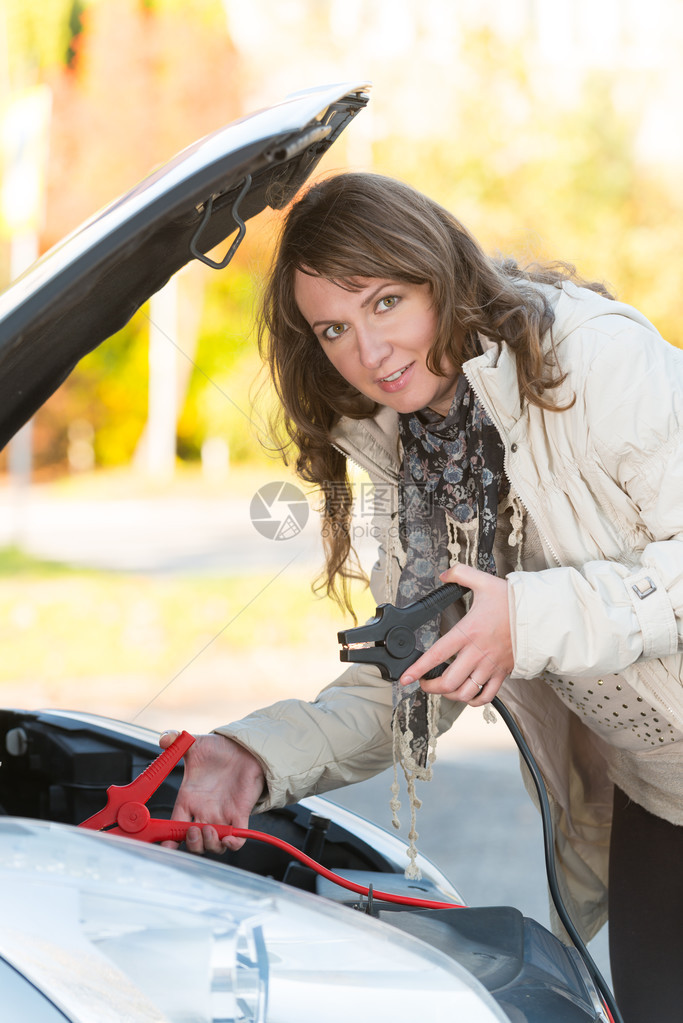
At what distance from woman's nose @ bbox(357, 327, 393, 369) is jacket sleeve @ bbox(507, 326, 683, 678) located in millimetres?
292

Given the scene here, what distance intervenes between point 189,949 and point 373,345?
966 mm

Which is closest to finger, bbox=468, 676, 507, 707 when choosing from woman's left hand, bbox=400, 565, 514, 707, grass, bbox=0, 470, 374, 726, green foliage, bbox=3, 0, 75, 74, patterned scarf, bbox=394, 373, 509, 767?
woman's left hand, bbox=400, 565, 514, 707

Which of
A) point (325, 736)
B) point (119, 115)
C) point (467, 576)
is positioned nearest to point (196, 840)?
point (325, 736)

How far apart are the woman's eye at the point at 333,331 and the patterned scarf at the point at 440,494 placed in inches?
7.9

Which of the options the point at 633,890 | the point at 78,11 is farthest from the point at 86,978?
the point at 78,11

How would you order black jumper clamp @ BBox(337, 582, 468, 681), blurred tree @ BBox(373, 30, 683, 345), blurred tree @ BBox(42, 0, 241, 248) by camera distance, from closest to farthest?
black jumper clamp @ BBox(337, 582, 468, 681), blurred tree @ BBox(42, 0, 241, 248), blurred tree @ BBox(373, 30, 683, 345)

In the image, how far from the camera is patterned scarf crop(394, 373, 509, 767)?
157 centimetres

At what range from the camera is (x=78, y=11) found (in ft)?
41.7

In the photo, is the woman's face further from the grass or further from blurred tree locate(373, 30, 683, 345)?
blurred tree locate(373, 30, 683, 345)

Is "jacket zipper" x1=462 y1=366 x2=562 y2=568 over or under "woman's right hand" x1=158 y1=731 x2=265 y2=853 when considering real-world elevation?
over

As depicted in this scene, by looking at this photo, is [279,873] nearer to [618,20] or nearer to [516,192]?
[516,192]

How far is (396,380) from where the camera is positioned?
63.6 inches

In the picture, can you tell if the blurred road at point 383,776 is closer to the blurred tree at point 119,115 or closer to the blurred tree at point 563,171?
the blurred tree at point 119,115

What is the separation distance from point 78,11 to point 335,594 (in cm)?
1311
